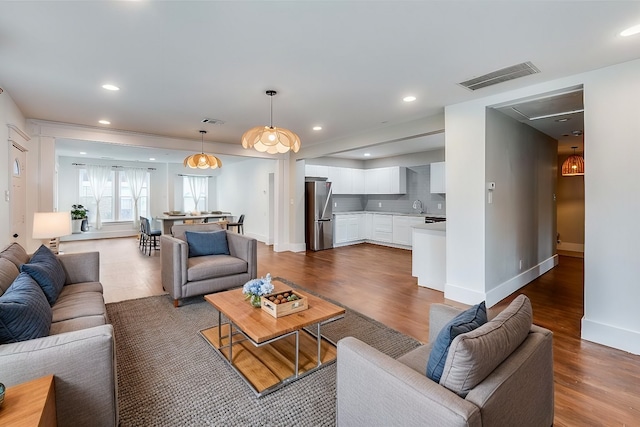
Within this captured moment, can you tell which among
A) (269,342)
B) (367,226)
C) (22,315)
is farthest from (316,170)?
(22,315)

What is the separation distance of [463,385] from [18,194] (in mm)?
5342

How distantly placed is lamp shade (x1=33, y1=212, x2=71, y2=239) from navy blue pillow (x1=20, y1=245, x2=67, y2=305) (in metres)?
0.79

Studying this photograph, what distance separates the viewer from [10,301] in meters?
1.60

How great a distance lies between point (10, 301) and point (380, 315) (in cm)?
298

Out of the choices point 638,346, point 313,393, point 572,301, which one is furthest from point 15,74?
point 572,301

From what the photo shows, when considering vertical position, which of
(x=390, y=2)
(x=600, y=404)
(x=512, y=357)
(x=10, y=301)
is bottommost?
(x=600, y=404)

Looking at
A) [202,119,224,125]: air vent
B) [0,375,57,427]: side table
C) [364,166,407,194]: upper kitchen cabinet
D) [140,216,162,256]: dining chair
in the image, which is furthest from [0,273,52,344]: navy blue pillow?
[364,166,407,194]: upper kitchen cabinet

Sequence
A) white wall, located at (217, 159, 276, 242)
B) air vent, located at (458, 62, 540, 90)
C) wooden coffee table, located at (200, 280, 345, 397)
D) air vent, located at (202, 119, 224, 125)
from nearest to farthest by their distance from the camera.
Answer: wooden coffee table, located at (200, 280, 345, 397) → air vent, located at (458, 62, 540, 90) → air vent, located at (202, 119, 224, 125) → white wall, located at (217, 159, 276, 242)

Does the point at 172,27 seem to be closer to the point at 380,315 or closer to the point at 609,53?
the point at 380,315

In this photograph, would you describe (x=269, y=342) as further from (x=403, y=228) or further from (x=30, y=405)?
(x=403, y=228)

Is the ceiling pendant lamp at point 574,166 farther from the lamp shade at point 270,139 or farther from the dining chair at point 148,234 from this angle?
the dining chair at point 148,234

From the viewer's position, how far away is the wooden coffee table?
2.12 metres

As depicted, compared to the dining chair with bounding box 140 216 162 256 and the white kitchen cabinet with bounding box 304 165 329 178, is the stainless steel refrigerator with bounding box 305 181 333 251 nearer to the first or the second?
the white kitchen cabinet with bounding box 304 165 329 178

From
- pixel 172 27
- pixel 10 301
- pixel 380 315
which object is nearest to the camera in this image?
pixel 10 301
